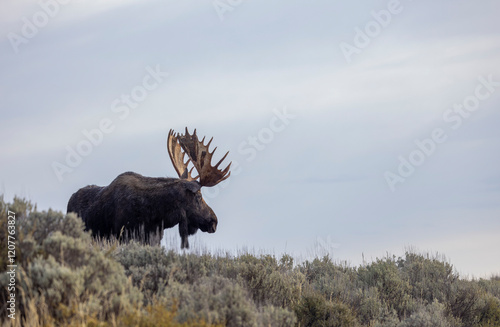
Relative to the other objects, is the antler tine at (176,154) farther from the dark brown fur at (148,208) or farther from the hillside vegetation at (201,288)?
the hillside vegetation at (201,288)

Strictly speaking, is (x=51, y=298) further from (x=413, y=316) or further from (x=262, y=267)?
(x=413, y=316)

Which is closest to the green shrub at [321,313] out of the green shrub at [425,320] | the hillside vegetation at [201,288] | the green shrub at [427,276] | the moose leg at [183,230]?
the hillside vegetation at [201,288]

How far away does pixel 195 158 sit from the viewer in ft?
47.7

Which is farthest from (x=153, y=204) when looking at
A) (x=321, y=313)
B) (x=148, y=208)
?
(x=321, y=313)

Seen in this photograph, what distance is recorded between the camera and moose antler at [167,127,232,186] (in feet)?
45.4

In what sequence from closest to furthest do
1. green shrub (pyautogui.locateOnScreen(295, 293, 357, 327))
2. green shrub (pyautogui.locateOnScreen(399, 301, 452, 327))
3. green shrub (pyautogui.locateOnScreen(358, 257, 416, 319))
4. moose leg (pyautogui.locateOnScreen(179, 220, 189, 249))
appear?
green shrub (pyautogui.locateOnScreen(295, 293, 357, 327))
green shrub (pyautogui.locateOnScreen(399, 301, 452, 327))
green shrub (pyautogui.locateOnScreen(358, 257, 416, 319))
moose leg (pyautogui.locateOnScreen(179, 220, 189, 249))

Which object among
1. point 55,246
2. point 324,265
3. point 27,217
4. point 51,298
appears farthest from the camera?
point 324,265

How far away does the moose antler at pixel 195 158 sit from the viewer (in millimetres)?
13852

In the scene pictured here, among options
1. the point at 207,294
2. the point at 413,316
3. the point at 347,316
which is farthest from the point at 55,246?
the point at 413,316

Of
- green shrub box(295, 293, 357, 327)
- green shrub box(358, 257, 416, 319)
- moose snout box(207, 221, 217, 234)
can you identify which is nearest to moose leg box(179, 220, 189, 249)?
moose snout box(207, 221, 217, 234)

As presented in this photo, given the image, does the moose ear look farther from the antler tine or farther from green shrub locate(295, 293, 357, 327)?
green shrub locate(295, 293, 357, 327)

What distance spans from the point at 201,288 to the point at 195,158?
772cm

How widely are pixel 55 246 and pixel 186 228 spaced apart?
703 cm

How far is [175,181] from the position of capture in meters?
13.8
